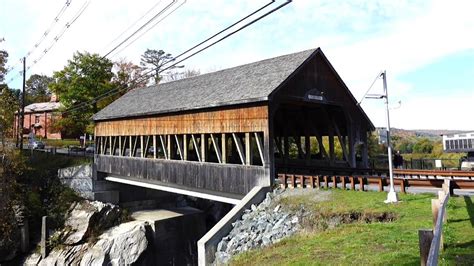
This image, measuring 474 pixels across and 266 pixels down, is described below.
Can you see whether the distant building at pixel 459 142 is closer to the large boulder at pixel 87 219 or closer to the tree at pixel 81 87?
the large boulder at pixel 87 219

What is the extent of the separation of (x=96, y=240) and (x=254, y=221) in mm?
12708

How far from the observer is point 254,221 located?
1226 cm

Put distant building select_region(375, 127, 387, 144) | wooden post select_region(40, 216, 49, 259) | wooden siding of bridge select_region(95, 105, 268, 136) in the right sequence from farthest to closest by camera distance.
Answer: wooden post select_region(40, 216, 49, 259), wooden siding of bridge select_region(95, 105, 268, 136), distant building select_region(375, 127, 387, 144)

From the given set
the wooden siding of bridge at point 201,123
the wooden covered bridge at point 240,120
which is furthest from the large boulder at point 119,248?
the wooden siding of bridge at point 201,123

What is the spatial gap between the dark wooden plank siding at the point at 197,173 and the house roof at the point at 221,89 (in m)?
2.82

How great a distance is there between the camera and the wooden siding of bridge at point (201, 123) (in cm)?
1480

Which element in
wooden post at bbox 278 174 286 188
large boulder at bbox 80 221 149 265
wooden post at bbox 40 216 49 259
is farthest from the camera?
wooden post at bbox 40 216 49 259

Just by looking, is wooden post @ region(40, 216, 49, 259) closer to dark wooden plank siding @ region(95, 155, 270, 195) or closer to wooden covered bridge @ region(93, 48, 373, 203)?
wooden covered bridge @ region(93, 48, 373, 203)

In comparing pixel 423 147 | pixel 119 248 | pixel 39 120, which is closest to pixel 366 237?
pixel 119 248

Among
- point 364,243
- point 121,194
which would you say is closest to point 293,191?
point 364,243

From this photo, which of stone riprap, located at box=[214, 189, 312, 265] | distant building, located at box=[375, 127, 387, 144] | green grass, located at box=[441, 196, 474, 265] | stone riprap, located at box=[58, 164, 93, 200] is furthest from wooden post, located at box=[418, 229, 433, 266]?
stone riprap, located at box=[58, 164, 93, 200]

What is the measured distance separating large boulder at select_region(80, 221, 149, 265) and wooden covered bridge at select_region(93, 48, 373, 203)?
2942 millimetres

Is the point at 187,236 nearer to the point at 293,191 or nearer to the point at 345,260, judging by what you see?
the point at 293,191

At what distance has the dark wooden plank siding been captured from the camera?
15.1m
